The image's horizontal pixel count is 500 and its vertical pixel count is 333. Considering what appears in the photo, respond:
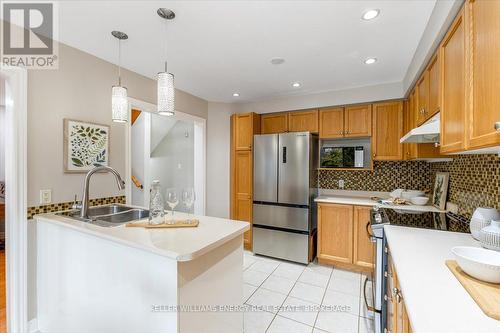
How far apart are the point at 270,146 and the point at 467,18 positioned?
2340 mm

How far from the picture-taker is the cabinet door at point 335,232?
116 inches

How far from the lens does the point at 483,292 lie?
871mm

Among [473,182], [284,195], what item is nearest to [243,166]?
[284,195]

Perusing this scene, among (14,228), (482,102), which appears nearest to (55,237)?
(14,228)

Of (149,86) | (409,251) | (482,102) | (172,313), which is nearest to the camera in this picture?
(482,102)

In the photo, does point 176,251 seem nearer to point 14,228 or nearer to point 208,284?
point 208,284

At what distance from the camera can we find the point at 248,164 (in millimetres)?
3625

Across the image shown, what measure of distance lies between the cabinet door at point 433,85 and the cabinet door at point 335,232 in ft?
4.83

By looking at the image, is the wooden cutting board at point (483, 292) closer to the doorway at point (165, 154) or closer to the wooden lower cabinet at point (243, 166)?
the wooden lower cabinet at point (243, 166)

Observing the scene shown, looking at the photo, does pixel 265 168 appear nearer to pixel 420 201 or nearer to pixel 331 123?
pixel 331 123

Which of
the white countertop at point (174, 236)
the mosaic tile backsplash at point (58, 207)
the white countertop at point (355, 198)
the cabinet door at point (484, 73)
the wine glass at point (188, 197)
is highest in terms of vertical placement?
the cabinet door at point (484, 73)

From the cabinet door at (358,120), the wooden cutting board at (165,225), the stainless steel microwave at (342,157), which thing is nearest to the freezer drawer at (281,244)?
the stainless steel microwave at (342,157)

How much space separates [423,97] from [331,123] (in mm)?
1277

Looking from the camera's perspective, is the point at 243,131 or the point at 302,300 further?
the point at 243,131
